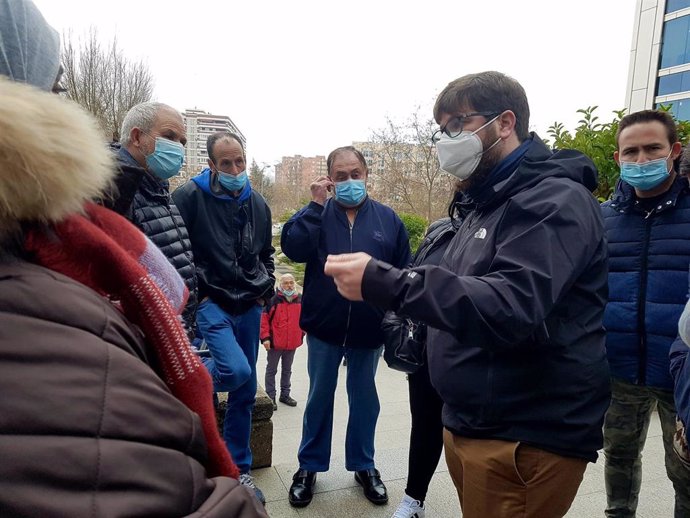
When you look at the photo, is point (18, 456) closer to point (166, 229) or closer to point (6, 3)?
point (6, 3)

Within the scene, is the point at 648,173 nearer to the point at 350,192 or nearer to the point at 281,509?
the point at 350,192

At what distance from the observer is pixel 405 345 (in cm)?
265

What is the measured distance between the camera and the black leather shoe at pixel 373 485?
3070 millimetres

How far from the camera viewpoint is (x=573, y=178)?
5.69ft

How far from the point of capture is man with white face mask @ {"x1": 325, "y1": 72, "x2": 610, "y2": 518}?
1.47m

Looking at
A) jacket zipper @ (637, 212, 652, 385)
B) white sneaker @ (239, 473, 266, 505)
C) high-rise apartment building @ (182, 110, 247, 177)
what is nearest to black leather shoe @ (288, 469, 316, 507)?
white sneaker @ (239, 473, 266, 505)

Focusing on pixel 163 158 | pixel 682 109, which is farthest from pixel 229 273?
pixel 682 109

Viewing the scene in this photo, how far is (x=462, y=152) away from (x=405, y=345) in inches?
44.9

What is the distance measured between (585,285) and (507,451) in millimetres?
641

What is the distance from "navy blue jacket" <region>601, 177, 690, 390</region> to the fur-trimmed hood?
2717 mm

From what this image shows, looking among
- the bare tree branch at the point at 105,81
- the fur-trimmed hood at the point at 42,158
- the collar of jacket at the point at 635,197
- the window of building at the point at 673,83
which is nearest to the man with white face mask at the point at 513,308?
the fur-trimmed hood at the point at 42,158

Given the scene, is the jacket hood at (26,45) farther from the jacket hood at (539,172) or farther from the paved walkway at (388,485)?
the paved walkway at (388,485)

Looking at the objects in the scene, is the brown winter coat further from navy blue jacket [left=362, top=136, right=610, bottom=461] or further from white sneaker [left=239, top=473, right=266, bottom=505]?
white sneaker [left=239, top=473, right=266, bottom=505]

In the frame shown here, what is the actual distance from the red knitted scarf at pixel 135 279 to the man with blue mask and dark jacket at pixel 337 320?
2.13m
